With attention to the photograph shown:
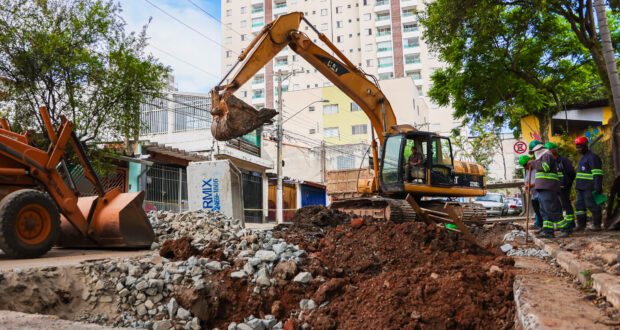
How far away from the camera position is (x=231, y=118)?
8844 mm

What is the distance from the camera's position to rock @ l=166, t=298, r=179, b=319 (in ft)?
15.8

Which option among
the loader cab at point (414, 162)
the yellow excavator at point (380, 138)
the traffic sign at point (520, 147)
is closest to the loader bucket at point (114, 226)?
the yellow excavator at point (380, 138)

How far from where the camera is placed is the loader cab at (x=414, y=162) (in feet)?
33.7

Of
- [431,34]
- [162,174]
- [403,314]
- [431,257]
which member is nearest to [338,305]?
[403,314]

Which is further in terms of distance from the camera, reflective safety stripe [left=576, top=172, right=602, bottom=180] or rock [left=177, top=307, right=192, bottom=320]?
reflective safety stripe [left=576, top=172, right=602, bottom=180]

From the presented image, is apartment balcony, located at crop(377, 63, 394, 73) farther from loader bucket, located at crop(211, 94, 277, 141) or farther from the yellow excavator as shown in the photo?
loader bucket, located at crop(211, 94, 277, 141)

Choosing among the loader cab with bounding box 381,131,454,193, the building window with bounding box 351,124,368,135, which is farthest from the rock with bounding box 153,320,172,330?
→ the building window with bounding box 351,124,368,135

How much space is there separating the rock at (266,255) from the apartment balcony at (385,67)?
5894 cm

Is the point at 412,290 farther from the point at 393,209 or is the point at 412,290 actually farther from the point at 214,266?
the point at 393,209

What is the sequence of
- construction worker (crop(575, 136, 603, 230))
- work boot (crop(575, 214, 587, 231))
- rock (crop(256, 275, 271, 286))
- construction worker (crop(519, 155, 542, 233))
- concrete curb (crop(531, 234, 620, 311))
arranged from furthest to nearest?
construction worker (crop(519, 155, 542, 233)) → work boot (crop(575, 214, 587, 231)) → construction worker (crop(575, 136, 603, 230)) → rock (crop(256, 275, 271, 286)) → concrete curb (crop(531, 234, 620, 311))

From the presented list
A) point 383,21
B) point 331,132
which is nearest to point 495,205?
point 331,132

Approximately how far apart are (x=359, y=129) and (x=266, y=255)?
149ft

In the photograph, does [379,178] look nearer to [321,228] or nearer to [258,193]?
[321,228]

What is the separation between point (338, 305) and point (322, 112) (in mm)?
49089
